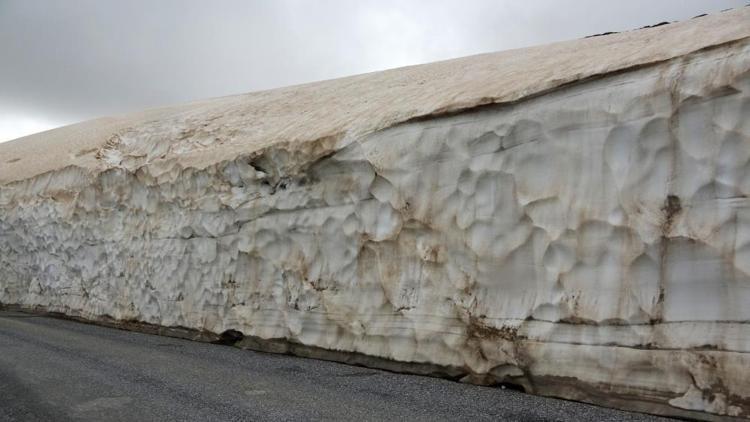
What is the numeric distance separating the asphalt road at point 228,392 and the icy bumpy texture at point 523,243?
1.62 ft

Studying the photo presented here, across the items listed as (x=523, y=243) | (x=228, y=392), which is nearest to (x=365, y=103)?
(x=523, y=243)

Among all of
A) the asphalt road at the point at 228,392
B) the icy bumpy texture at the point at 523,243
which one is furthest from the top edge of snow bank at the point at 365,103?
the asphalt road at the point at 228,392

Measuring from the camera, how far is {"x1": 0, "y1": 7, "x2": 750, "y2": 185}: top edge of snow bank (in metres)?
6.35

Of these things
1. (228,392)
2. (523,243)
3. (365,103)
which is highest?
(365,103)

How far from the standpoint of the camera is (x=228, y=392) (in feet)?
20.0

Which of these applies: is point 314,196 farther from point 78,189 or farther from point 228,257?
point 78,189

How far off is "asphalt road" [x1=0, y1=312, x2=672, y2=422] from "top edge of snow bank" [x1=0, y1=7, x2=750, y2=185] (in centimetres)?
310

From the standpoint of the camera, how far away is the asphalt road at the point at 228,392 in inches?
204

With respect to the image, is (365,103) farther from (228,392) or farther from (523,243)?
(228,392)

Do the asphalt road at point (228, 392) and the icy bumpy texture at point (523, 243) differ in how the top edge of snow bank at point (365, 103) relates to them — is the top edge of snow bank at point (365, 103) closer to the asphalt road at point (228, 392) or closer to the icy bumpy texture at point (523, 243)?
the icy bumpy texture at point (523, 243)

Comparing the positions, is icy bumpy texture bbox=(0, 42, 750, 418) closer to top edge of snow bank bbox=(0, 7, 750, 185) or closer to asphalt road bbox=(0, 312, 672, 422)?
top edge of snow bank bbox=(0, 7, 750, 185)

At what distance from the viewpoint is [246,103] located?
1684cm

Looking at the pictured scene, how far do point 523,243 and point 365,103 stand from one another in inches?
196

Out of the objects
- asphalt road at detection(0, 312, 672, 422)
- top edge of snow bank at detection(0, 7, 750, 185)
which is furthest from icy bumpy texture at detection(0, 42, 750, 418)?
asphalt road at detection(0, 312, 672, 422)
